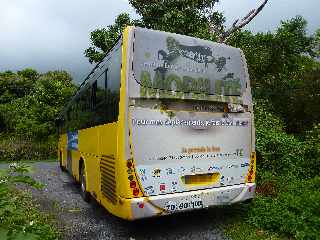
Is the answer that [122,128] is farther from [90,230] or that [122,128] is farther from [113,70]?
[90,230]

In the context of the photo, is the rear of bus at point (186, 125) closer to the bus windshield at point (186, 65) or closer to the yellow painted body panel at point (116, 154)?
the bus windshield at point (186, 65)

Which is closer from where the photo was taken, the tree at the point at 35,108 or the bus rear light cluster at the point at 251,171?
the bus rear light cluster at the point at 251,171

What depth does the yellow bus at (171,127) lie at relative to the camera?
21.0 ft

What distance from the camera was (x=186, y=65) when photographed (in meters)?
7.04

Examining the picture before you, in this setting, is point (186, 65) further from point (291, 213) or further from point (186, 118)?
point (291, 213)

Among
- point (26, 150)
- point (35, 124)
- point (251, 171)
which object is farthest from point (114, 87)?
point (35, 124)

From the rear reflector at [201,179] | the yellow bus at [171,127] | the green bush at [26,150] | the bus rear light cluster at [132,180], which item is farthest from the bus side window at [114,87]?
the green bush at [26,150]

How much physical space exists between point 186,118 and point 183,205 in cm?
146

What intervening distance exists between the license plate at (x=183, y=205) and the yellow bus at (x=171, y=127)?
16 millimetres

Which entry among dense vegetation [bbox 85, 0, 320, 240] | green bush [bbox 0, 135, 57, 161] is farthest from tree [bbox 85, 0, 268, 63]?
green bush [bbox 0, 135, 57, 161]

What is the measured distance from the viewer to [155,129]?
21.6 feet

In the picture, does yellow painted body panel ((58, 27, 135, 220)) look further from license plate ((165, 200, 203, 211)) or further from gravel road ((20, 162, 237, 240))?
license plate ((165, 200, 203, 211))

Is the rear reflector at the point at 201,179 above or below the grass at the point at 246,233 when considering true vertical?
above

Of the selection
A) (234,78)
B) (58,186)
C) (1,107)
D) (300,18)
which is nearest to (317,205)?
(234,78)
